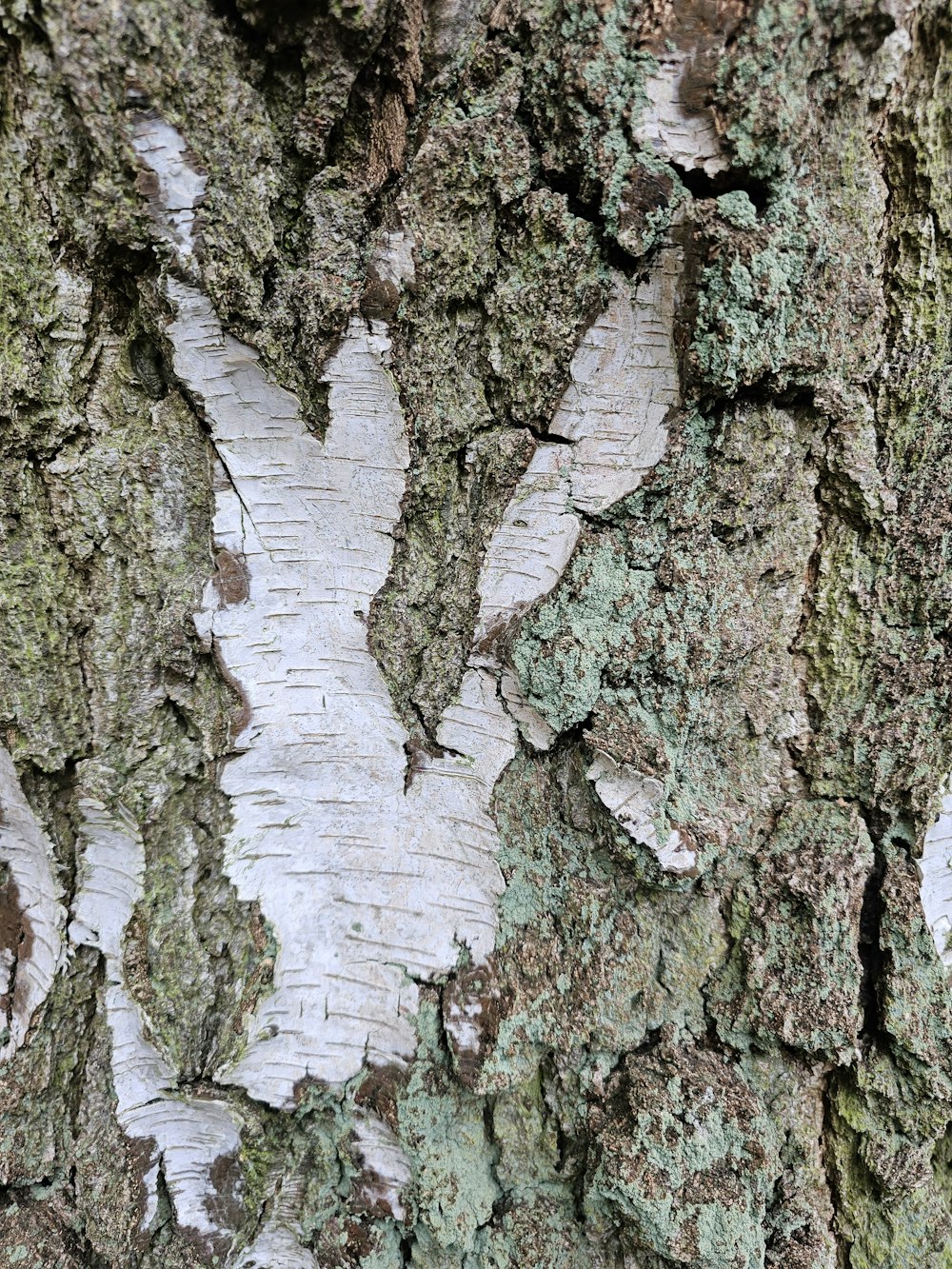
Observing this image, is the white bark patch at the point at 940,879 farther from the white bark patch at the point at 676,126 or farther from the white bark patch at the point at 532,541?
the white bark patch at the point at 676,126

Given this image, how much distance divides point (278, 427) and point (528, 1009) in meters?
0.82

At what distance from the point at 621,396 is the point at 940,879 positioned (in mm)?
771

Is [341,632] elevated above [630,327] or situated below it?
below

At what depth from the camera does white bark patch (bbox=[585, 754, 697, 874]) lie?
0.94 meters

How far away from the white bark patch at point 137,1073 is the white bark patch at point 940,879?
0.97 m

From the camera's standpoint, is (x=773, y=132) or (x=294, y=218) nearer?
(x=773, y=132)

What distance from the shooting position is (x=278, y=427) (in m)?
0.96

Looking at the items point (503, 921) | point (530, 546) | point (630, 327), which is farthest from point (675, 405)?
point (503, 921)

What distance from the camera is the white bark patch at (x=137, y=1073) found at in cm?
101

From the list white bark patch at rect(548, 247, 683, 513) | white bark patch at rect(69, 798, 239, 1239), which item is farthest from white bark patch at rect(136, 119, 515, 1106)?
white bark patch at rect(548, 247, 683, 513)

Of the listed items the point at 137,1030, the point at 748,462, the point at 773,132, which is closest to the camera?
the point at 773,132

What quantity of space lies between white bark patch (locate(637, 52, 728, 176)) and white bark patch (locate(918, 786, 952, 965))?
0.85 meters

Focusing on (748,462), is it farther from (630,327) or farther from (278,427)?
(278,427)

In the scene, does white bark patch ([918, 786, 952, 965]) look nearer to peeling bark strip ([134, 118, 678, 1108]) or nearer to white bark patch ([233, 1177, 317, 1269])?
peeling bark strip ([134, 118, 678, 1108])
